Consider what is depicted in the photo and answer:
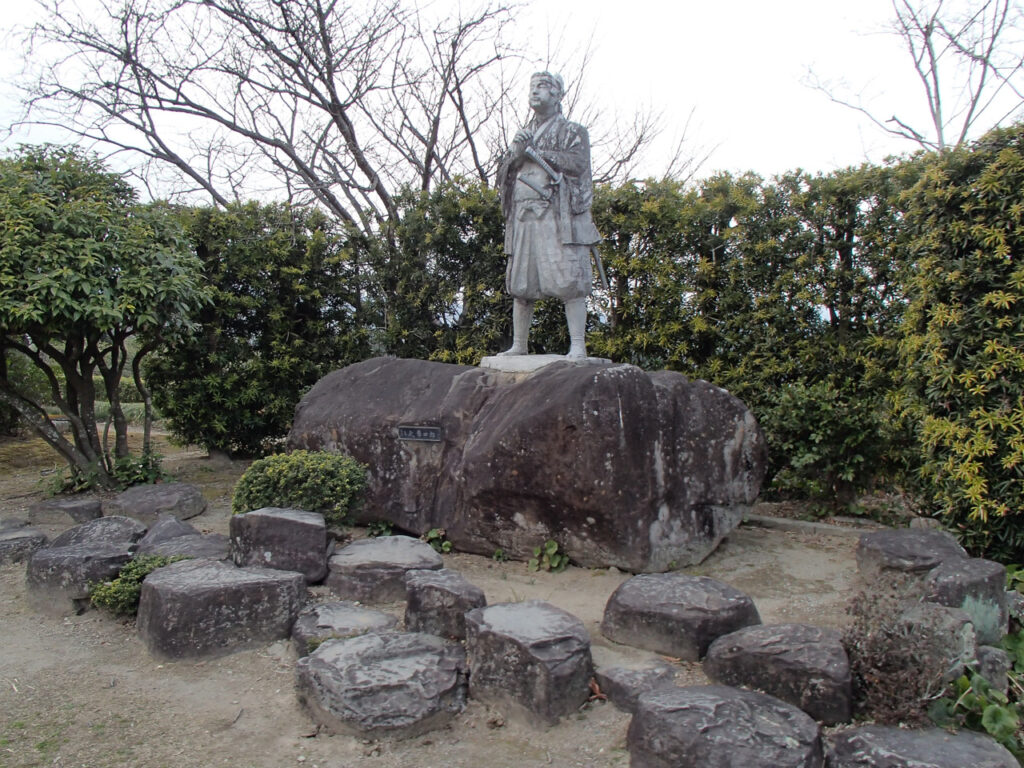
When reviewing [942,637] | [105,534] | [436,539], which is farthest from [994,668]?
[105,534]

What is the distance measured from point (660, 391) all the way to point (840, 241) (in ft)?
9.87

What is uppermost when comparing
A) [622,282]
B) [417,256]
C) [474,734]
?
[417,256]

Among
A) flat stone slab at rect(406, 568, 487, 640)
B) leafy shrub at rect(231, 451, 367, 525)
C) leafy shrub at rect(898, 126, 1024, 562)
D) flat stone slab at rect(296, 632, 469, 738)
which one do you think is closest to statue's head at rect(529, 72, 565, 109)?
leafy shrub at rect(898, 126, 1024, 562)

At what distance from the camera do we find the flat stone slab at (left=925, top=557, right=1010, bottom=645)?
3344mm

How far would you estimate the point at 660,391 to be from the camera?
495 centimetres

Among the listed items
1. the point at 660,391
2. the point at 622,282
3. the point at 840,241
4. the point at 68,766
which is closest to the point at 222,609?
the point at 68,766

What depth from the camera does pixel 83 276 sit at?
6219mm

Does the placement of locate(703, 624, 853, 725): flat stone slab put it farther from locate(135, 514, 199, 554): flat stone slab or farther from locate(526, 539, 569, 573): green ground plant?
locate(135, 514, 199, 554): flat stone slab

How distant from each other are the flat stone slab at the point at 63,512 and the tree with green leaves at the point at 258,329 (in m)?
2.38

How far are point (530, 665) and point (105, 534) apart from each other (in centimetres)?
350

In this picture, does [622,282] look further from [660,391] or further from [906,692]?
[906,692]

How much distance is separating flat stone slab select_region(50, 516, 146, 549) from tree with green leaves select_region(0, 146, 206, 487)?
2024 mm

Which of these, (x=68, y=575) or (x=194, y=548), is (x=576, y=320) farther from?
(x=68, y=575)

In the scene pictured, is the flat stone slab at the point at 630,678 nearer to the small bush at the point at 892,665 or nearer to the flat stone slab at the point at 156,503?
the small bush at the point at 892,665
